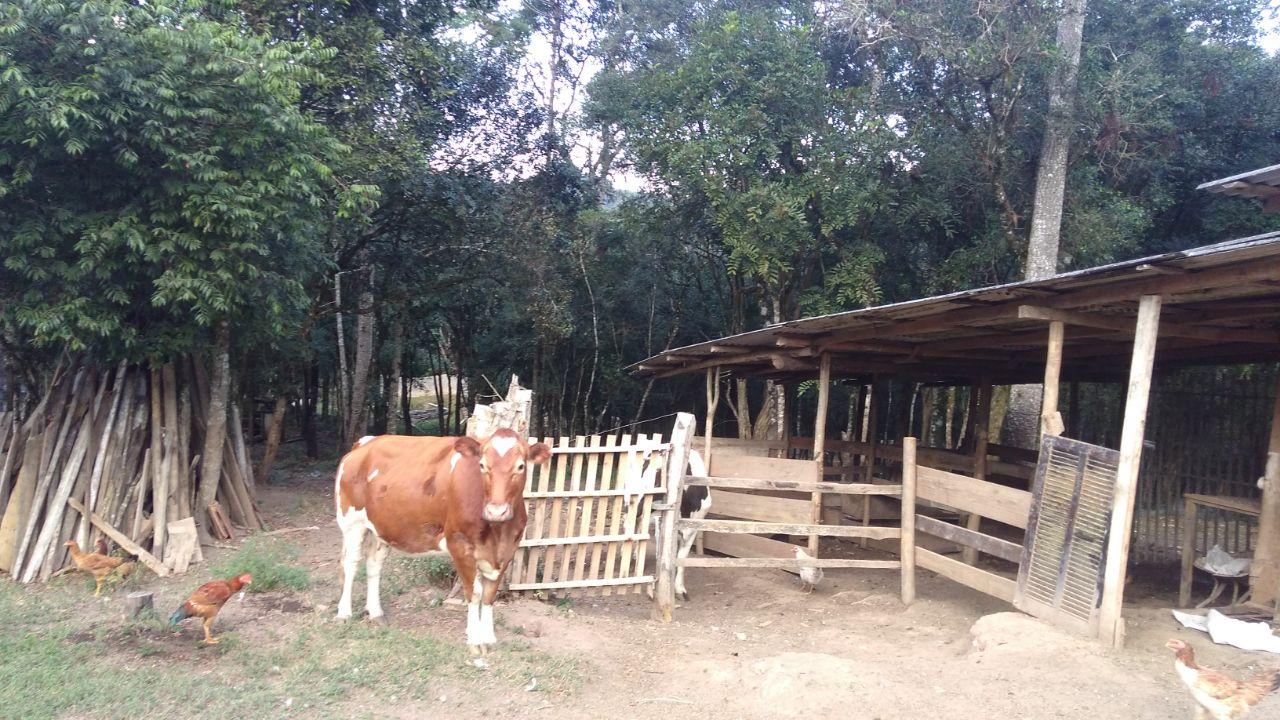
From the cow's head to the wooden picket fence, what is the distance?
96cm

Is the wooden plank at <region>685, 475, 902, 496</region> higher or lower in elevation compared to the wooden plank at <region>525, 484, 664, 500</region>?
higher

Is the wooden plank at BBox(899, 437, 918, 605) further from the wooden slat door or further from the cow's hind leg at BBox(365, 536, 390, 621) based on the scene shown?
the cow's hind leg at BBox(365, 536, 390, 621)

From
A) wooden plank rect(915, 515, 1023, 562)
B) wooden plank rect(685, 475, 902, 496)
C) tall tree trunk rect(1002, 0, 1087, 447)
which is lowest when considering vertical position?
wooden plank rect(915, 515, 1023, 562)

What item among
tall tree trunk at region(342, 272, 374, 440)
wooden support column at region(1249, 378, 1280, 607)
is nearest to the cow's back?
wooden support column at region(1249, 378, 1280, 607)

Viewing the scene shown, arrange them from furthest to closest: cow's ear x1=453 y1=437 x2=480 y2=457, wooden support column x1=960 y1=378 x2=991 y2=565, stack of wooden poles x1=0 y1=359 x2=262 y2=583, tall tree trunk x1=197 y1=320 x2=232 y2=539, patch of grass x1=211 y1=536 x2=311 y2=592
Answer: tall tree trunk x1=197 y1=320 x2=232 y2=539
wooden support column x1=960 y1=378 x2=991 y2=565
stack of wooden poles x1=0 y1=359 x2=262 y2=583
patch of grass x1=211 y1=536 x2=311 y2=592
cow's ear x1=453 y1=437 x2=480 y2=457

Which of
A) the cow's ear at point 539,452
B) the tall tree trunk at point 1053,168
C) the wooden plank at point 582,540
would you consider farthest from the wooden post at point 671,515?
the tall tree trunk at point 1053,168

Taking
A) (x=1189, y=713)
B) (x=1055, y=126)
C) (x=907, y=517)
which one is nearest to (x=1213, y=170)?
(x=1055, y=126)

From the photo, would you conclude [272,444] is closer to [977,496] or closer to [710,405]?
[710,405]

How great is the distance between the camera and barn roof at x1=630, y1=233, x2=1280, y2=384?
4.95m

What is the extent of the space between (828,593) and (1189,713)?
3.63 metres

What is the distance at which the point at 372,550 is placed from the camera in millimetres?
6211

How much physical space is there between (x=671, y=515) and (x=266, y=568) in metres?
3.42

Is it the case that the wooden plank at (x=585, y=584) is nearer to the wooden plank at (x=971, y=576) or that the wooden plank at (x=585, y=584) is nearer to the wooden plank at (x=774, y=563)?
the wooden plank at (x=774, y=563)

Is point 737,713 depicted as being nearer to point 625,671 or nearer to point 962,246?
point 625,671
